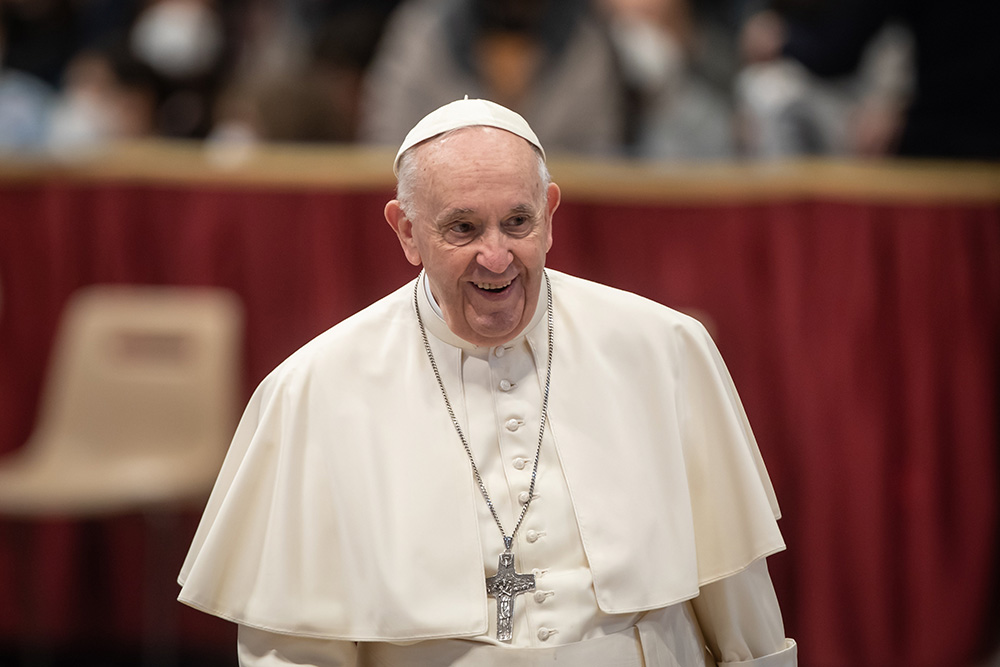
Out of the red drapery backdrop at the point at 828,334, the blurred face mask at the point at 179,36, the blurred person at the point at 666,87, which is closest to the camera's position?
the red drapery backdrop at the point at 828,334

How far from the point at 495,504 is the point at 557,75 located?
2.84 metres

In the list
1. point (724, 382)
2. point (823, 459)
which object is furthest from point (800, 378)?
point (724, 382)

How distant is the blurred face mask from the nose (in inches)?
175

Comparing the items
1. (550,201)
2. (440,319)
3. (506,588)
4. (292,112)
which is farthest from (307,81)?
(506,588)

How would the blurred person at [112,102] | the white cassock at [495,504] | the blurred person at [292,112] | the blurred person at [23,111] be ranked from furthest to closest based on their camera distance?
the blurred person at [112,102], the blurred person at [23,111], the blurred person at [292,112], the white cassock at [495,504]

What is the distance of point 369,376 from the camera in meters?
2.26

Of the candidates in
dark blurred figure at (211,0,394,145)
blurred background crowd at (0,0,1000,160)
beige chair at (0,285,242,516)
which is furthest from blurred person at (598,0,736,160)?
beige chair at (0,285,242,516)

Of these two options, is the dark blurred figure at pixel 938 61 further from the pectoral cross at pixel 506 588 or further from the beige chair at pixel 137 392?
the pectoral cross at pixel 506 588

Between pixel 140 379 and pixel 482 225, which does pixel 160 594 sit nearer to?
pixel 140 379

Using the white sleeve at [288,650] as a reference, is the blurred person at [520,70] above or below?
above

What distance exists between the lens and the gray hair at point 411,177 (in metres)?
2.11

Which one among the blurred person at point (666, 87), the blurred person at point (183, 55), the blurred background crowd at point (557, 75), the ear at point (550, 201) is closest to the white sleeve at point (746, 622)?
the ear at point (550, 201)

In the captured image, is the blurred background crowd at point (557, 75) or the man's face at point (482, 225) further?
the blurred background crowd at point (557, 75)

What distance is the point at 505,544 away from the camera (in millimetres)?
2191
